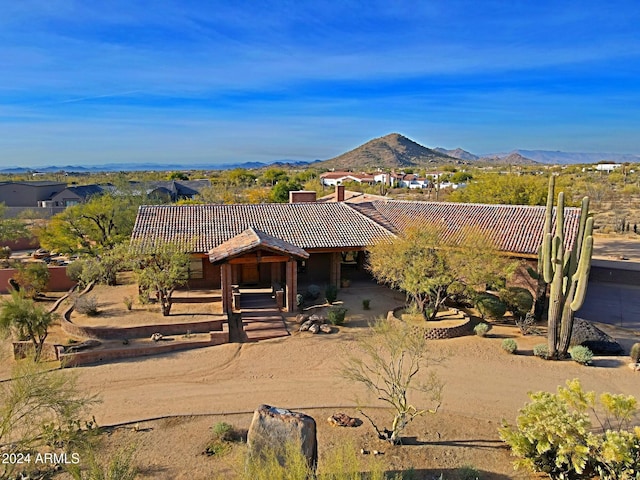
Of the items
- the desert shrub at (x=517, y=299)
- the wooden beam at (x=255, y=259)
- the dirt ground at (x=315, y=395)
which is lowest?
the dirt ground at (x=315, y=395)

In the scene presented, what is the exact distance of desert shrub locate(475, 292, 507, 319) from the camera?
20.7 meters

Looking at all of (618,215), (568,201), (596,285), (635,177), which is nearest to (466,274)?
(596,285)

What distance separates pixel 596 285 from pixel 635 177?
55.9 m

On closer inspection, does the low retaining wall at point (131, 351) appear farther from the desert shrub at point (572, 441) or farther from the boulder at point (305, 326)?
the desert shrub at point (572, 441)

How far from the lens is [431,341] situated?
61.4 feet

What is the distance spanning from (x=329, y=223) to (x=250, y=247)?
26.6ft

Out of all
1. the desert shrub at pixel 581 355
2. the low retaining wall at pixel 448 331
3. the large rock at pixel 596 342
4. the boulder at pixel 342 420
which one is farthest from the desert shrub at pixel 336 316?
the large rock at pixel 596 342

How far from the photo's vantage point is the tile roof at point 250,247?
67.4ft

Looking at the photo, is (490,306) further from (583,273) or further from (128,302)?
(128,302)

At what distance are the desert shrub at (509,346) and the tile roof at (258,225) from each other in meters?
9.37

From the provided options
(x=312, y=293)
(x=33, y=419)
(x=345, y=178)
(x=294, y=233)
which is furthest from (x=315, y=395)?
(x=345, y=178)

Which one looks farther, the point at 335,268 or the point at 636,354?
the point at 335,268

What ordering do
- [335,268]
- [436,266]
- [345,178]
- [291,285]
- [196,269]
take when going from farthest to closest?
[345,178]
[335,268]
[196,269]
[291,285]
[436,266]

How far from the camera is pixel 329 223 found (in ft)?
90.8
